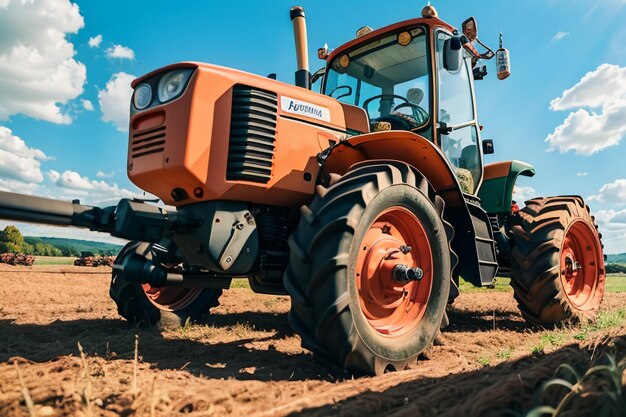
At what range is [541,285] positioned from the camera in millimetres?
4980

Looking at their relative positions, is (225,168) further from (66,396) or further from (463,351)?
(463,351)

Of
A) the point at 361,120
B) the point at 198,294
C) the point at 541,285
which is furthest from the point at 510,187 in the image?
the point at 198,294

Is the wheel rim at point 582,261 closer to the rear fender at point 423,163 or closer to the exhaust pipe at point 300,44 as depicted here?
the rear fender at point 423,163

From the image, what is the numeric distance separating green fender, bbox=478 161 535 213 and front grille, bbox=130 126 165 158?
4.34 meters

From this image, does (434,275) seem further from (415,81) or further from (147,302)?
(147,302)

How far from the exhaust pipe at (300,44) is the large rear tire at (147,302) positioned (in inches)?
89.7

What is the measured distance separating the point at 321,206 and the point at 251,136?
0.90 m

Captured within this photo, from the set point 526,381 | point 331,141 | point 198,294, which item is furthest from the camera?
point 198,294

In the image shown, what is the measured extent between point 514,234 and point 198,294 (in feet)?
12.2

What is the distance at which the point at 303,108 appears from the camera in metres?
3.95

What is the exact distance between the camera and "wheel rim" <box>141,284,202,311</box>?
5052mm

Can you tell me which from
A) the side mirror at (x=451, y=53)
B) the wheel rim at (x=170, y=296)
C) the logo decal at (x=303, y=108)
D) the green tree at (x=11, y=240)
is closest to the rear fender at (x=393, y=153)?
the logo decal at (x=303, y=108)

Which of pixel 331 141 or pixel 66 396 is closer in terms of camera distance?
pixel 66 396

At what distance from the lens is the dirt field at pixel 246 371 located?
2.09 meters
